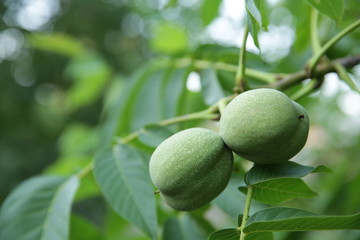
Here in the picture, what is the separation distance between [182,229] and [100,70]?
2.04m

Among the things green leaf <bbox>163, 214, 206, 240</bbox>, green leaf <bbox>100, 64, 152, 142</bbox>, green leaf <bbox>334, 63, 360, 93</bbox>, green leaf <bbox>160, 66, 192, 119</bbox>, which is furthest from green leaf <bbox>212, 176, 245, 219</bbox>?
green leaf <bbox>100, 64, 152, 142</bbox>

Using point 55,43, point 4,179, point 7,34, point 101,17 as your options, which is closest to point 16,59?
point 7,34

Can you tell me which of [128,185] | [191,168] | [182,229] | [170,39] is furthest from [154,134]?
[170,39]

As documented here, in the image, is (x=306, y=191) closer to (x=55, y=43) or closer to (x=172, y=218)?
(x=172, y=218)

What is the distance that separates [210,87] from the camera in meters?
1.48

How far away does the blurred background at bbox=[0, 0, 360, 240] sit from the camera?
188 cm

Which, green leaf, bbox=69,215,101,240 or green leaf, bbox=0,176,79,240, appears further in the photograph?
green leaf, bbox=69,215,101,240

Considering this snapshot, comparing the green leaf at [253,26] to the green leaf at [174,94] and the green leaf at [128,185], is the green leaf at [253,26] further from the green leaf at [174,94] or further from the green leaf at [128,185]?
the green leaf at [174,94]

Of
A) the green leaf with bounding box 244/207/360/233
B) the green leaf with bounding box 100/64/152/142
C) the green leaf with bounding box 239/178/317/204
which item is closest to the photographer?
the green leaf with bounding box 244/207/360/233

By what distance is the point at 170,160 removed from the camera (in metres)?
0.89

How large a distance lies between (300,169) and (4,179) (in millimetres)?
10119

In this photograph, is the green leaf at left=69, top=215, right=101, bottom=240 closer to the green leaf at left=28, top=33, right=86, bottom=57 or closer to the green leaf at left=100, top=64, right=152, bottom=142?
the green leaf at left=100, top=64, right=152, bottom=142

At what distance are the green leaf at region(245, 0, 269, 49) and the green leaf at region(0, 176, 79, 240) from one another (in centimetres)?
74

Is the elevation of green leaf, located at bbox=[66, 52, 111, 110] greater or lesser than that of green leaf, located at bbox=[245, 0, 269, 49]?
lesser
